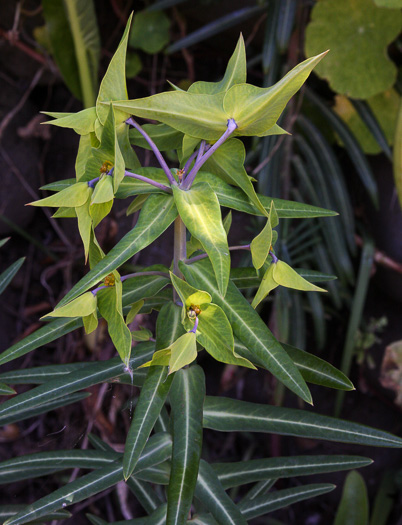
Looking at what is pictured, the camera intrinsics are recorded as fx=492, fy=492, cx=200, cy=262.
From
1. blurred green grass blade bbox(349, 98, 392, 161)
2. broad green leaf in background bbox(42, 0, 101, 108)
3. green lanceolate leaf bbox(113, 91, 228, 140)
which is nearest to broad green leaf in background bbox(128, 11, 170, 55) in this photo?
broad green leaf in background bbox(42, 0, 101, 108)

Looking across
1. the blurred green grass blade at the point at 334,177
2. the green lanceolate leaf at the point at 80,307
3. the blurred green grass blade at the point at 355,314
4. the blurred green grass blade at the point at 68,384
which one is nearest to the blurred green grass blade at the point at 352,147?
the blurred green grass blade at the point at 334,177

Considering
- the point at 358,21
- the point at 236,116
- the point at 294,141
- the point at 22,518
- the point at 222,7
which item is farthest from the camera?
the point at 222,7

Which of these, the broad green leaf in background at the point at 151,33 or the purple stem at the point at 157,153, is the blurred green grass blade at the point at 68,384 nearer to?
the purple stem at the point at 157,153

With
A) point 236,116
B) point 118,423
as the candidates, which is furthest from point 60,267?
point 236,116

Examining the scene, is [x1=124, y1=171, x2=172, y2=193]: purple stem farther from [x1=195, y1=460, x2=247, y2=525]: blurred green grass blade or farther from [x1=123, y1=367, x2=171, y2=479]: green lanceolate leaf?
[x1=195, y1=460, x2=247, y2=525]: blurred green grass blade

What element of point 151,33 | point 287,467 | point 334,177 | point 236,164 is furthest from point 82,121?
point 151,33

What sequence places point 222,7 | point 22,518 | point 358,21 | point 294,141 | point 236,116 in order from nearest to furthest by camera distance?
point 236,116 → point 22,518 → point 358,21 → point 294,141 → point 222,7

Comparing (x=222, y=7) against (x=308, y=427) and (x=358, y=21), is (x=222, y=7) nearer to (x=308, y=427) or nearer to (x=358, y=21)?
(x=358, y=21)
